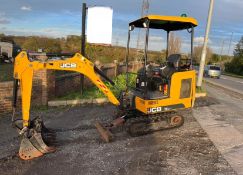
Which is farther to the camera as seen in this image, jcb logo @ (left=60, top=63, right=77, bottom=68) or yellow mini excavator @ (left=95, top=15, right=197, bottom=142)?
yellow mini excavator @ (left=95, top=15, right=197, bottom=142)

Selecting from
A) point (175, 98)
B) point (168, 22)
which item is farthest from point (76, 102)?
point (168, 22)

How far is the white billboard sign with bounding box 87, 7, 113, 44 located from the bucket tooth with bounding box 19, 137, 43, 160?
7.24 metres

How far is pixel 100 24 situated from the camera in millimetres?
12469

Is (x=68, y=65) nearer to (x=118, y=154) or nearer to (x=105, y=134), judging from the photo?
(x=105, y=134)

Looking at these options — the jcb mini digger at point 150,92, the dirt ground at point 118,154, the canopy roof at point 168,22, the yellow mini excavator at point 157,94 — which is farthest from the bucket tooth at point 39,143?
the canopy roof at point 168,22

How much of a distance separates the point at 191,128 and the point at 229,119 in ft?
6.62

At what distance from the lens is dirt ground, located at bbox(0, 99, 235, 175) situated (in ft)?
18.7

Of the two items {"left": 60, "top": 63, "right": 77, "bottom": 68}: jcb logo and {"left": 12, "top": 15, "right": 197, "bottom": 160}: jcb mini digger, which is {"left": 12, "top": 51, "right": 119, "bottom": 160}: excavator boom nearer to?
{"left": 60, "top": 63, "right": 77, "bottom": 68}: jcb logo

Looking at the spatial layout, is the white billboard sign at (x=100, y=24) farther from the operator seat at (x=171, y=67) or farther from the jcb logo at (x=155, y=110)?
the jcb logo at (x=155, y=110)

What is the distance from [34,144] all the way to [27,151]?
228 mm

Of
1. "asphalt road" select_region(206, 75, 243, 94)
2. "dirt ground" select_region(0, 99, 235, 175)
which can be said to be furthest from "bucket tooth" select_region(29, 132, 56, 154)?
"asphalt road" select_region(206, 75, 243, 94)

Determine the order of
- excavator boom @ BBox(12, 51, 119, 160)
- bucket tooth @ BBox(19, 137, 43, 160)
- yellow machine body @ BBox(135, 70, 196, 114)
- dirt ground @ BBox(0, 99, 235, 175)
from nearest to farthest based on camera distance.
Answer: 1. dirt ground @ BBox(0, 99, 235, 175)
2. bucket tooth @ BBox(19, 137, 43, 160)
3. excavator boom @ BBox(12, 51, 119, 160)
4. yellow machine body @ BBox(135, 70, 196, 114)

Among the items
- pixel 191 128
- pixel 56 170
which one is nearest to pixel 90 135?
pixel 56 170

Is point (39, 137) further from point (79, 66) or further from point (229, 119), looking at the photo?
point (229, 119)
